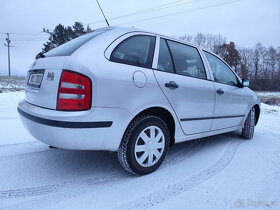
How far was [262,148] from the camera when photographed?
2912mm

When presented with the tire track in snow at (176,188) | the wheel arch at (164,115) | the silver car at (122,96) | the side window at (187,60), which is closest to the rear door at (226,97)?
the silver car at (122,96)

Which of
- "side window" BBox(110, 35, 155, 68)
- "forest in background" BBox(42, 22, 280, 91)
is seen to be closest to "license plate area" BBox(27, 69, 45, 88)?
"side window" BBox(110, 35, 155, 68)

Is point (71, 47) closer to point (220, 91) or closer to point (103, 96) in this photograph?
point (103, 96)

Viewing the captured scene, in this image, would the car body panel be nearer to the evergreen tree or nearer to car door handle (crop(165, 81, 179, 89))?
car door handle (crop(165, 81, 179, 89))

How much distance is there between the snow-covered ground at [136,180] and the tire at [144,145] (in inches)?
5.3

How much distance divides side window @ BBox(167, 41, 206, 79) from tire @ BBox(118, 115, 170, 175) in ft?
2.46

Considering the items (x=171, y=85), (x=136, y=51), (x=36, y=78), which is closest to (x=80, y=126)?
(x=36, y=78)

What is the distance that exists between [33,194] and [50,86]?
940 millimetres

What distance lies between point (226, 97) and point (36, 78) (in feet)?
8.48

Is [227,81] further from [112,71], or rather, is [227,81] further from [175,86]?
[112,71]

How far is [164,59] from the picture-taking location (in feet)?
6.88

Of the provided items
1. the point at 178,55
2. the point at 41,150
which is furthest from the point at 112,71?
the point at 41,150

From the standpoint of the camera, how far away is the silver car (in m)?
1.49

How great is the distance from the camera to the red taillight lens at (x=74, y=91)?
1.48 m
